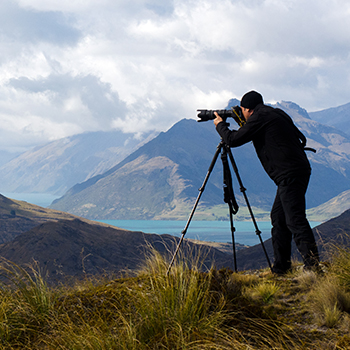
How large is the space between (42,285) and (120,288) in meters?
0.86

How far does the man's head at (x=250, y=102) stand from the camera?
182 inches

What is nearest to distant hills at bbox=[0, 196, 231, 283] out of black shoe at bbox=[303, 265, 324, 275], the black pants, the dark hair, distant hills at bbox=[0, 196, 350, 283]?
distant hills at bbox=[0, 196, 350, 283]

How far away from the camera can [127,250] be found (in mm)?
120000

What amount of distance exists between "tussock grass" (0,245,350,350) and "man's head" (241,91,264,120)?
2.01 meters

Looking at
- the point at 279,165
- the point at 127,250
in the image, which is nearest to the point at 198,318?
the point at 279,165

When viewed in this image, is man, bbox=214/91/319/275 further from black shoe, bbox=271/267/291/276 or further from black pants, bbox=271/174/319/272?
black shoe, bbox=271/267/291/276

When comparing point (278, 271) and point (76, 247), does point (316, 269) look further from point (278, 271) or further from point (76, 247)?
point (76, 247)

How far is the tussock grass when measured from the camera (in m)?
2.92

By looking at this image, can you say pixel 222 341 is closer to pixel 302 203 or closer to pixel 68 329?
pixel 68 329

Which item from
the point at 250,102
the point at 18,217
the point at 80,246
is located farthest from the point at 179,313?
the point at 18,217

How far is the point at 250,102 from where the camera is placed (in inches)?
183

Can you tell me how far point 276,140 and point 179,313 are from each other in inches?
90.4

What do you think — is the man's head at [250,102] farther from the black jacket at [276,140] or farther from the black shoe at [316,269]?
the black shoe at [316,269]

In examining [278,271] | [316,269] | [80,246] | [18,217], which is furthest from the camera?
[18,217]
